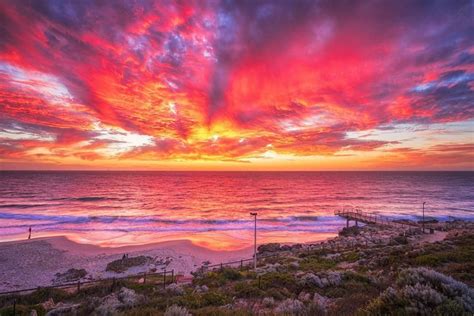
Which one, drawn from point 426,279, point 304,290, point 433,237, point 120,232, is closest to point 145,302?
point 304,290

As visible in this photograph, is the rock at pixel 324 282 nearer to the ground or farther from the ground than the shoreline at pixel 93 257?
farther from the ground

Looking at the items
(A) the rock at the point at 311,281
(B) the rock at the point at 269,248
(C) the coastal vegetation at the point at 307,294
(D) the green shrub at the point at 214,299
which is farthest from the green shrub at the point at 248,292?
(B) the rock at the point at 269,248

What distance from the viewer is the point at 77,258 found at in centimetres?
2620

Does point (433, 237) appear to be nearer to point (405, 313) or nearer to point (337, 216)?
point (337, 216)

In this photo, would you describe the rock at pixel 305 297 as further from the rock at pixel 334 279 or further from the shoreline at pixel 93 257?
the shoreline at pixel 93 257

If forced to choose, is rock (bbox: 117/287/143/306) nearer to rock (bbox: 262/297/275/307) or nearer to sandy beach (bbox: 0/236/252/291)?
rock (bbox: 262/297/275/307)

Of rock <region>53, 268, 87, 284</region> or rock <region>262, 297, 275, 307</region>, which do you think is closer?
rock <region>262, 297, 275, 307</region>

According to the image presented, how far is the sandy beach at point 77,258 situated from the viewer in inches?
859

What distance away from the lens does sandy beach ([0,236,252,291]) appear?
2183 cm

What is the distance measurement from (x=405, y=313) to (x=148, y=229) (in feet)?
130

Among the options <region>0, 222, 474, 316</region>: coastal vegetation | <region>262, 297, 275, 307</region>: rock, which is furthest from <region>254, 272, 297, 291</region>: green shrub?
<region>262, 297, 275, 307</region>: rock

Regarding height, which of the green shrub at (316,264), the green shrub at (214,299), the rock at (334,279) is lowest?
the green shrub at (316,264)

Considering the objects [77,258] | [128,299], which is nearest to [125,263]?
[77,258]

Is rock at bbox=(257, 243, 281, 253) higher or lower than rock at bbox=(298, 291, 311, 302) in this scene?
lower
